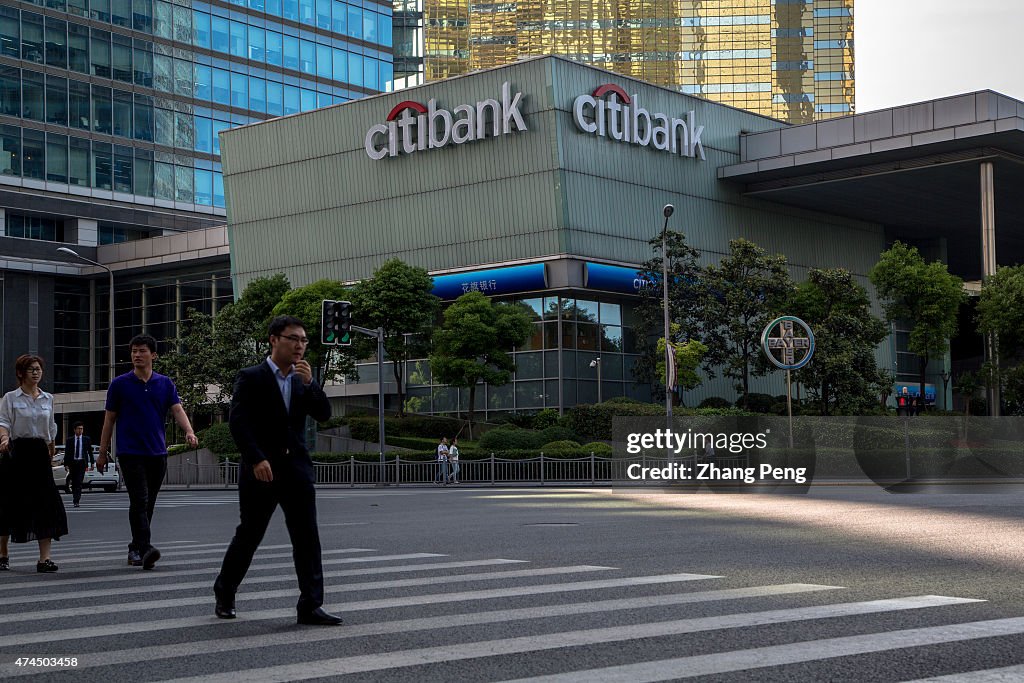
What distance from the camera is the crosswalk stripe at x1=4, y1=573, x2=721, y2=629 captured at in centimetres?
862

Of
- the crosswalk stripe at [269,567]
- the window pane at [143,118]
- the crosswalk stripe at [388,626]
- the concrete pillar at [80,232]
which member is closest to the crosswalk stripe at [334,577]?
the crosswalk stripe at [269,567]

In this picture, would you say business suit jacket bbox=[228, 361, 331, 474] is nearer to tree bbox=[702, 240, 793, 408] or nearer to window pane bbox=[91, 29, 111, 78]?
tree bbox=[702, 240, 793, 408]

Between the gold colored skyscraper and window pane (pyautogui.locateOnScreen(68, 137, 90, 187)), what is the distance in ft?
252

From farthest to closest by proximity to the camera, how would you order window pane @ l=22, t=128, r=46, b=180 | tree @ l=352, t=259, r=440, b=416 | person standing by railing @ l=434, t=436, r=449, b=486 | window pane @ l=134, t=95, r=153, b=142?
window pane @ l=134, t=95, r=153, b=142
window pane @ l=22, t=128, r=46, b=180
tree @ l=352, t=259, r=440, b=416
person standing by railing @ l=434, t=436, r=449, b=486

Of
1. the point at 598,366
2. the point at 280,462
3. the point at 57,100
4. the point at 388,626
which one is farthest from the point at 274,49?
the point at 388,626

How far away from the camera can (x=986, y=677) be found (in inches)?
236

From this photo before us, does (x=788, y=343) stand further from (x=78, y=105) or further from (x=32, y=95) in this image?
(x=78, y=105)

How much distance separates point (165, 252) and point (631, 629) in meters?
70.5

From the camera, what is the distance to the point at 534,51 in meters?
152

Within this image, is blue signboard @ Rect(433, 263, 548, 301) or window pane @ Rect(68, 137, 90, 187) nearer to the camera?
blue signboard @ Rect(433, 263, 548, 301)

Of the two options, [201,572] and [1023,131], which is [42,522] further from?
[1023,131]

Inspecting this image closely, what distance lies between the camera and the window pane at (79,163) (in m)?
76.9

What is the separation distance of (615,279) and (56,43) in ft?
129

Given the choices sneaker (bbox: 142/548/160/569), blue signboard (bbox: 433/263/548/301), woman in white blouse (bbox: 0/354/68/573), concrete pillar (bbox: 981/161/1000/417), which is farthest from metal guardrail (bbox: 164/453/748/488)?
woman in white blouse (bbox: 0/354/68/573)
